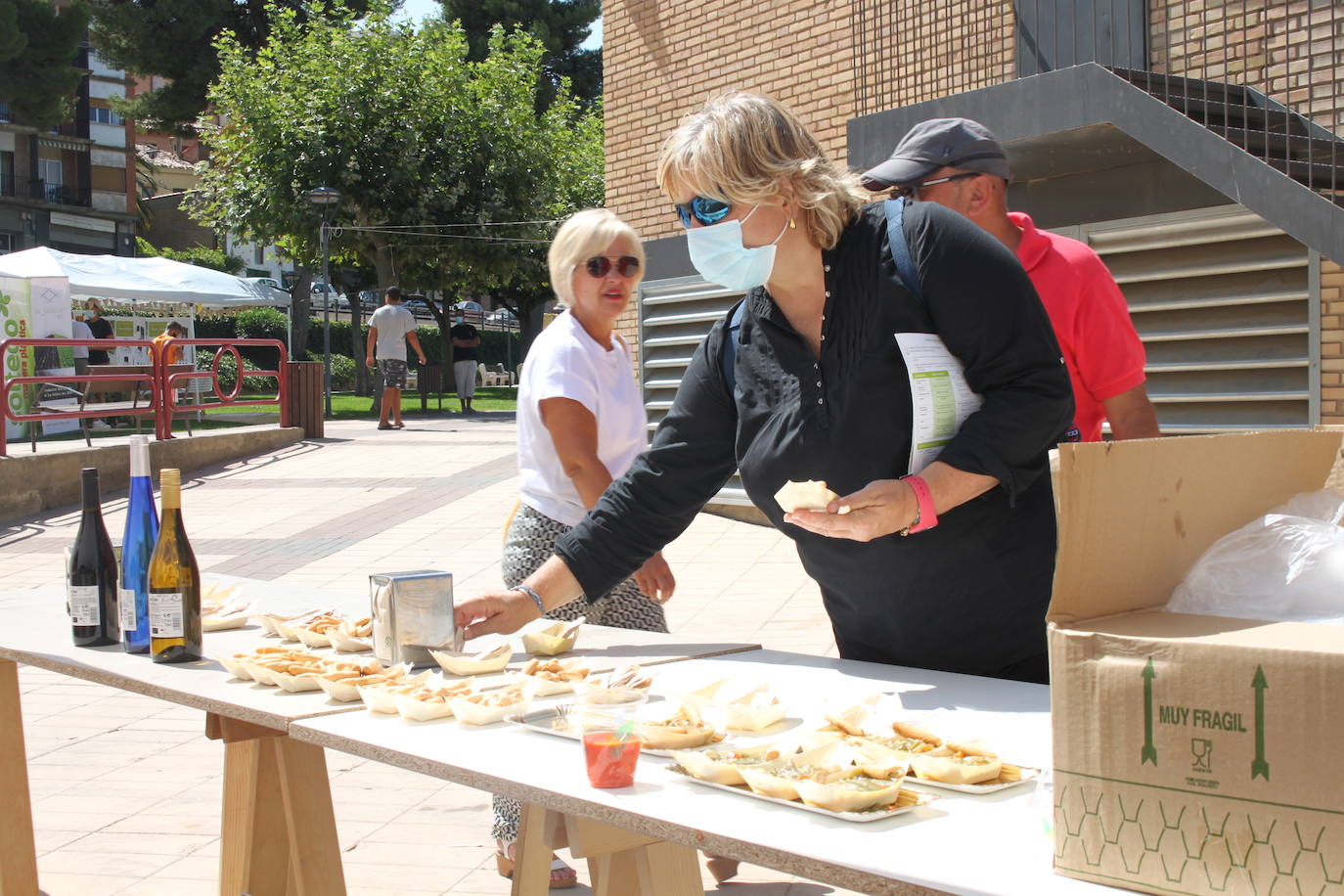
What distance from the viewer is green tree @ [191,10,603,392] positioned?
27.6 meters

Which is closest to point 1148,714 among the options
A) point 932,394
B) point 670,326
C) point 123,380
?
point 932,394

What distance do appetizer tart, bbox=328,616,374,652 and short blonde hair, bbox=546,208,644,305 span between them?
127 cm

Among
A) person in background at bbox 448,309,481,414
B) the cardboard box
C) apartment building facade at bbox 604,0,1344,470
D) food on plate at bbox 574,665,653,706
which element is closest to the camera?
the cardboard box

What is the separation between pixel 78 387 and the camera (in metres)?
19.5

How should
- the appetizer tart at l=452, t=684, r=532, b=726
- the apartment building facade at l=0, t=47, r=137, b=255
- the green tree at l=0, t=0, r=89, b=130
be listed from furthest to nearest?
the apartment building facade at l=0, t=47, r=137, b=255, the green tree at l=0, t=0, r=89, b=130, the appetizer tart at l=452, t=684, r=532, b=726

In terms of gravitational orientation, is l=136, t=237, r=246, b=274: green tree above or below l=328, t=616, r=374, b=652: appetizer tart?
above

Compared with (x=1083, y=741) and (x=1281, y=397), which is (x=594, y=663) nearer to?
(x=1083, y=741)

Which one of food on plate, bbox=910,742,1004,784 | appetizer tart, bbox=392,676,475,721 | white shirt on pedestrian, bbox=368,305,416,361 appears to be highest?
white shirt on pedestrian, bbox=368,305,416,361

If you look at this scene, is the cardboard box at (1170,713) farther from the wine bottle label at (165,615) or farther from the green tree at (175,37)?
the green tree at (175,37)

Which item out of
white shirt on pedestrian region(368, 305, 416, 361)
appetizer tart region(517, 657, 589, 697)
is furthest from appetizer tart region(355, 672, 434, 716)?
white shirt on pedestrian region(368, 305, 416, 361)

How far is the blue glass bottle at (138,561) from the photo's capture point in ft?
9.45

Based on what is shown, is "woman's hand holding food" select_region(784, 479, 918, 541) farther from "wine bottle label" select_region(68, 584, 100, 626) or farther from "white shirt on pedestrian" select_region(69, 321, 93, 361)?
"white shirt on pedestrian" select_region(69, 321, 93, 361)

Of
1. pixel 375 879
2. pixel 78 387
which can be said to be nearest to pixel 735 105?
pixel 375 879

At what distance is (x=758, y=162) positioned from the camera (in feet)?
7.83
